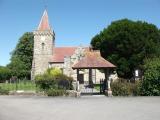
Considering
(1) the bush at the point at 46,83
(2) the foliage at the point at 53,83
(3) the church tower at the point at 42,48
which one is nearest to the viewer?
(2) the foliage at the point at 53,83

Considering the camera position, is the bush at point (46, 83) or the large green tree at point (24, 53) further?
the large green tree at point (24, 53)

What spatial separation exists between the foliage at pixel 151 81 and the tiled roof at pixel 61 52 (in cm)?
4950

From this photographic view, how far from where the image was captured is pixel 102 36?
58688 millimetres

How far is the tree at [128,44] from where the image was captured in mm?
54684

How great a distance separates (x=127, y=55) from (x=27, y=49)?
4096 cm

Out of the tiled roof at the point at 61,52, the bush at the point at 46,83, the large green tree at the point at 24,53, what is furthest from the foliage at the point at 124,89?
the large green tree at the point at 24,53

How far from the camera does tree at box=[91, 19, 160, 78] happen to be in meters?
54.7

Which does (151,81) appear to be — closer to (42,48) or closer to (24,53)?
(42,48)

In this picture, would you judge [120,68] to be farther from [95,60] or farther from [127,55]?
[95,60]

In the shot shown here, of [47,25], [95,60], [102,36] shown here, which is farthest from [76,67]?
[47,25]

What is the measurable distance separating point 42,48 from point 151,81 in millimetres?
53361

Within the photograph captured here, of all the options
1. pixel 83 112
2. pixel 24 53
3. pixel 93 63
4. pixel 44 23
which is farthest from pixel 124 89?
pixel 24 53

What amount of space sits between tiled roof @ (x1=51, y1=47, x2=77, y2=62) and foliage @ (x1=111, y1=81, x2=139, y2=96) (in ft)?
160

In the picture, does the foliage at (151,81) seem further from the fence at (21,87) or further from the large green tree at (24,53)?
the large green tree at (24,53)
